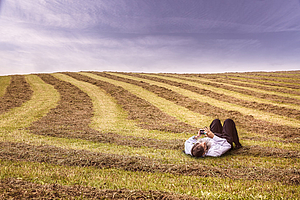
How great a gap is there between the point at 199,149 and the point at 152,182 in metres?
2.42

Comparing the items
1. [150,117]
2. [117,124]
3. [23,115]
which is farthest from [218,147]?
[23,115]

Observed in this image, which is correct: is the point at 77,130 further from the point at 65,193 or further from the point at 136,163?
the point at 65,193

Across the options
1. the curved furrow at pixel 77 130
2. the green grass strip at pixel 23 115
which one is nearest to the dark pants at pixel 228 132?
the curved furrow at pixel 77 130

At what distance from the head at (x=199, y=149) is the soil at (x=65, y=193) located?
8.64ft

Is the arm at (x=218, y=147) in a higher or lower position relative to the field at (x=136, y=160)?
higher

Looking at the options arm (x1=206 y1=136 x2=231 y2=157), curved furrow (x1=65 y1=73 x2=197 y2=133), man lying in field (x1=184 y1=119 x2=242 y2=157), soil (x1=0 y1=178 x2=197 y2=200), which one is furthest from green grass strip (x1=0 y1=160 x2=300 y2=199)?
curved furrow (x1=65 y1=73 x2=197 y2=133)

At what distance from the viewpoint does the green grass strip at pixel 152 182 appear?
424 cm

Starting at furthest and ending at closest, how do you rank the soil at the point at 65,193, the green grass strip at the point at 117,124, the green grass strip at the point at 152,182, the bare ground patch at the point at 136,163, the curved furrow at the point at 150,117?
the curved furrow at the point at 150,117
the green grass strip at the point at 117,124
the bare ground patch at the point at 136,163
the green grass strip at the point at 152,182
the soil at the point at 65,193

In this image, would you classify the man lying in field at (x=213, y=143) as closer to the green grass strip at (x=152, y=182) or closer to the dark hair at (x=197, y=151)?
the dark hair at (x=197, y=151)

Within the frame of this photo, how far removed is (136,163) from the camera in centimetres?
605

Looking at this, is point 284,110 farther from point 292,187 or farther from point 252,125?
point 292,187

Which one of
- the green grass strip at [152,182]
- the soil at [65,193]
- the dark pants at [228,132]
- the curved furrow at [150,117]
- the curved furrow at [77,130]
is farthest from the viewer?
the curved furrow at [150,117]

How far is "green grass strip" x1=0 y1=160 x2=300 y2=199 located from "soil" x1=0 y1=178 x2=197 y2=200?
0.89 feet

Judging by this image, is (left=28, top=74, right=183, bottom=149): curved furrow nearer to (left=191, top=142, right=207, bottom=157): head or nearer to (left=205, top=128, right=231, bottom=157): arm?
(left=191, top=142, right=207, bottom=157): head
